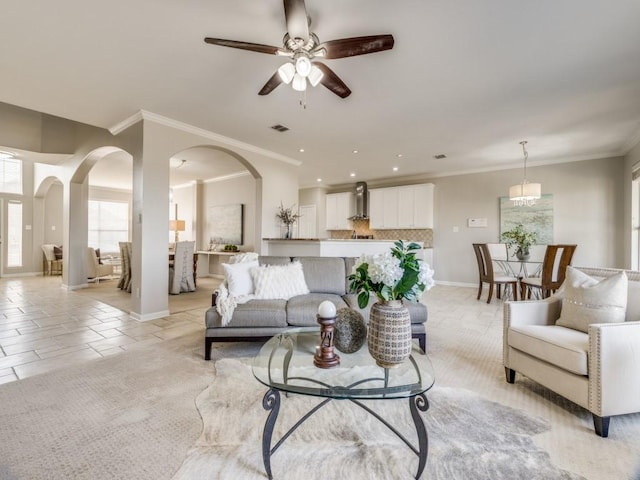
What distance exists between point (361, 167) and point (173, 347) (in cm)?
526

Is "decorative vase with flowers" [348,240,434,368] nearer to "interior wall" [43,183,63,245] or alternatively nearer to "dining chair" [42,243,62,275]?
"dining chair" [42,243,62,275]

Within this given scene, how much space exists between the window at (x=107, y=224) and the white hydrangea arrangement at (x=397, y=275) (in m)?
10.6

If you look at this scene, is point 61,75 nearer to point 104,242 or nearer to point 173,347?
point 173,347

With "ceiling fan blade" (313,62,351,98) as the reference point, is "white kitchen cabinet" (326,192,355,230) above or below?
below

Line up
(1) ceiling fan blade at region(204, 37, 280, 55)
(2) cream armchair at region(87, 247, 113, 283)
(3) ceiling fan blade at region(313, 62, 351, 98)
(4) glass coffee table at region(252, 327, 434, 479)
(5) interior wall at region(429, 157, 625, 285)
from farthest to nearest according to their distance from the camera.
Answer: (2) cream armchair at region(87, 247, 113, 283), (5) interior wall at region(429, 157, 625, 285), (3) ceiling fan blade at region(313, 62, 351, 98), (1) ceiling fan blade at region(204, 37, 280, 55), (4) glass coffee table at region(252, 327, 434, 479)

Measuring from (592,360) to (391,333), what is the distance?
1238 mm

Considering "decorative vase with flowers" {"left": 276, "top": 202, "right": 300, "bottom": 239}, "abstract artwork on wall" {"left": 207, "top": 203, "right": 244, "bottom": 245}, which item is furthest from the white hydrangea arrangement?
"abstract artwork on wall" {"left": 207, "top": 203, "right": 244, "bottom": 245}

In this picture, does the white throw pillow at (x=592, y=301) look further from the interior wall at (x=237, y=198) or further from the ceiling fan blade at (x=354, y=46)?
the interior wall at (x=237, y=198)

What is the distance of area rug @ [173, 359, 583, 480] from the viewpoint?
4.63 feet

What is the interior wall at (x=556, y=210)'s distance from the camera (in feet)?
17.9

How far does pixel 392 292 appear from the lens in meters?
1.53

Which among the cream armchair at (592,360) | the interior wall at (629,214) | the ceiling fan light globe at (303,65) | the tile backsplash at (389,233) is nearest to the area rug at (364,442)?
the cream armchair at (592,360)

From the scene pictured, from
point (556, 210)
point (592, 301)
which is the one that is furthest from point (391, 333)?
point (556, 210)

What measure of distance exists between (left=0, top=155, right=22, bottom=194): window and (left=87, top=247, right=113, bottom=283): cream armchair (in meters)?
3.27
